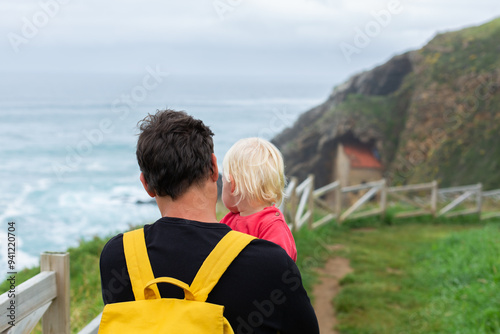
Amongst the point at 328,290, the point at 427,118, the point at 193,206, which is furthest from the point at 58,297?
the point at 427,118

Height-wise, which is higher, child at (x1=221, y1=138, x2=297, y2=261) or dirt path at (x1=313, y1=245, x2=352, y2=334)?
child at (x1=221, y1=138, x2=297, y2=261)

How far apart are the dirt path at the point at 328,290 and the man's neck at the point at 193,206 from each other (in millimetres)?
3777

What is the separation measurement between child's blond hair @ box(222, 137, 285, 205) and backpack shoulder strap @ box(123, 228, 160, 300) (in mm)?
771

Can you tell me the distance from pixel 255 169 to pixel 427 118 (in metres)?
42.9

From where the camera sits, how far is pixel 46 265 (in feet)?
7.63

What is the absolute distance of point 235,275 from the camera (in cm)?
137

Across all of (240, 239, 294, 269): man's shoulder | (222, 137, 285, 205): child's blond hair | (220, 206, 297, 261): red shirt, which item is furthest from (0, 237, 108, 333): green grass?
(240, 239, 294, 269): man's shoulder

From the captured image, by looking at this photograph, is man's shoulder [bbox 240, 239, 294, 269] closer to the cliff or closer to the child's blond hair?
the child's blond hair

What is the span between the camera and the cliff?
3328 cm

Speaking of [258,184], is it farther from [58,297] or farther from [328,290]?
[328,290]

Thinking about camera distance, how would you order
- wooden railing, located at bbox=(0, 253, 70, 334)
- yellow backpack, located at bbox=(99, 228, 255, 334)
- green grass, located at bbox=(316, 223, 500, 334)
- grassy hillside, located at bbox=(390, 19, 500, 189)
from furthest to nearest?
1. grassy hillside, located at bbox=(390, 19, 500, 189)
2. green grass, located at bbox=(316, 223, 500, 334)
3. wooden railing, located at bbox=(0, 253, 70, 334)
4. yellow backpack, located at bbox=(99, 228, 255, 334)

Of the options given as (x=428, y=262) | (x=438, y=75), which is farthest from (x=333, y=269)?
(x=438, y=75)

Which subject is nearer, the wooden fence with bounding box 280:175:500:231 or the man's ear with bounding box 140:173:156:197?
the man's ear with bounding box 140:173:156:197

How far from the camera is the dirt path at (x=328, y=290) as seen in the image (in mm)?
5025
